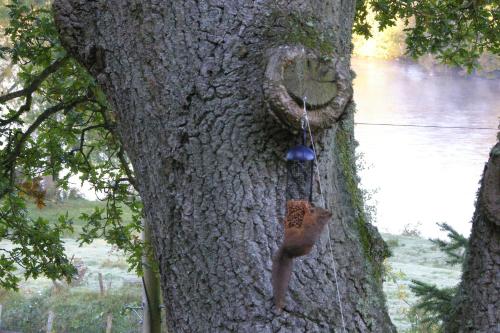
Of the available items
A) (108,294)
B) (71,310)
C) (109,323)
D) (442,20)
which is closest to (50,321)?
(71,310)

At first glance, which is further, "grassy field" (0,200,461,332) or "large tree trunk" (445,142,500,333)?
"grassy field" (0,200,461,332)

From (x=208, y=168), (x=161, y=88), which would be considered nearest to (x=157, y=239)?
(x=208, y=168)

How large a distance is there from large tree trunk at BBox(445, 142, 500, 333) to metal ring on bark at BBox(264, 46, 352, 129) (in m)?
0.65

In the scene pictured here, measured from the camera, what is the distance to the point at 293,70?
1.38m

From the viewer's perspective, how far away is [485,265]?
1866 millimetres

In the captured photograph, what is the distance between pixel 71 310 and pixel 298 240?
348 inches

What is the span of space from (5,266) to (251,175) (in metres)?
3.25

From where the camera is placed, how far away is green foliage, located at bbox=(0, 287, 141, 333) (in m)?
9.19

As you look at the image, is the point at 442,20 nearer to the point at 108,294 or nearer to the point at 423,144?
the point at 108,294

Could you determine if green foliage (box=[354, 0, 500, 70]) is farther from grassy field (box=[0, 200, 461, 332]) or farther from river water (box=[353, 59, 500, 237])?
river water (box=[353, 59, 500, 237])

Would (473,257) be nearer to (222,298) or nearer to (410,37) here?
(222,298)

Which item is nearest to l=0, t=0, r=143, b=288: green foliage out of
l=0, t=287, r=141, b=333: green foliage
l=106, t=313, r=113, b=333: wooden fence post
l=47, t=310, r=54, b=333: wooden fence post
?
l=106, t=313, r=113, b=333: wooden fence post

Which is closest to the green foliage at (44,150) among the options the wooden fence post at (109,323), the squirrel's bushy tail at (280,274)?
the squirrel's bushy tail at (280,274)

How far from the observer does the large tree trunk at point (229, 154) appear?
141 cm
